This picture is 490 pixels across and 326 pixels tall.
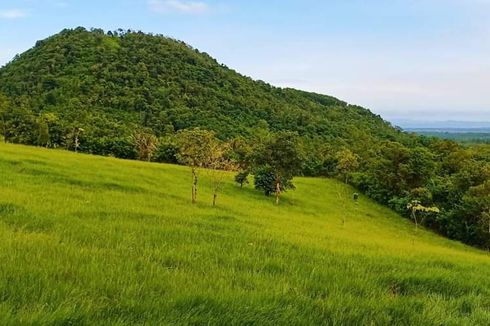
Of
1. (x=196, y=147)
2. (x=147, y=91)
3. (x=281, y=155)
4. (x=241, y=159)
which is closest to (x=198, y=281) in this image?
(x=196, y=147)

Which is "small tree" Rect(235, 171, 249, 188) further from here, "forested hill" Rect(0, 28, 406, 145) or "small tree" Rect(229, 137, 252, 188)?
"forested hill" Rect(0, 28, 406, 145)

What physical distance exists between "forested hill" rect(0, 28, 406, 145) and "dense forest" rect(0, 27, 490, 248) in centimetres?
41

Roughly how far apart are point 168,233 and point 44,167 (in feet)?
66.2

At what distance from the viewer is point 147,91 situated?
431ft

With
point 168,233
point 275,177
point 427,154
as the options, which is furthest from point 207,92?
point 168,233

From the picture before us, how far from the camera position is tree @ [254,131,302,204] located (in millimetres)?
46531

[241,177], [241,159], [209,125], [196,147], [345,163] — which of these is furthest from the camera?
[209,125]

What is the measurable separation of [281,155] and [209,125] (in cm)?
7366

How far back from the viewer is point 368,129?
484 feet

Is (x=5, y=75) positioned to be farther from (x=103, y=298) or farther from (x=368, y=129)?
(x=103, y=298)

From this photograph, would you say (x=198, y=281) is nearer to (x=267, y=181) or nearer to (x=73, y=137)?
(x=267, y=181)

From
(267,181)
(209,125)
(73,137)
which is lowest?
(267,181)

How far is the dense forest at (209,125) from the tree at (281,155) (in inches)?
5.8

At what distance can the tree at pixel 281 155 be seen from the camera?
46.5 m
